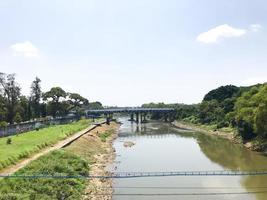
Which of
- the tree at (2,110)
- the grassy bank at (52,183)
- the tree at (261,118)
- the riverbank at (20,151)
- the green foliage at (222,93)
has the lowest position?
the grassy bank at (52,183)

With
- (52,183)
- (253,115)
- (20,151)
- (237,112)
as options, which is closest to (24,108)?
(237,112)

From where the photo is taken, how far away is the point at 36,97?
346 feet

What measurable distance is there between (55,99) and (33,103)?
7.92 metres

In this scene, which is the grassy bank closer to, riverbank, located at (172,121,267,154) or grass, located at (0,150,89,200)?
grass, located at (0,150,89,200)

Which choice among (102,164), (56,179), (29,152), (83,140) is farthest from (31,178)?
(83,140)

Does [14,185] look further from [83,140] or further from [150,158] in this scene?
[83,140]

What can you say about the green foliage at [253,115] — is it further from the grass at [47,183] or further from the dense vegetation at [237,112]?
the grass at [47,183]

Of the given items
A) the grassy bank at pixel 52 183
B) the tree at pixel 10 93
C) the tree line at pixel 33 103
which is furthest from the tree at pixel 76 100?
the grassy bank at pixel 52 183

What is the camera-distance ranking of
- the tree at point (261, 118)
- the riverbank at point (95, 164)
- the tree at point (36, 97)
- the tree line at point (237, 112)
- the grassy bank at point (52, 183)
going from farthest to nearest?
the tree at point (36, 97) → the tree line at point (237, 112) → the tree at point (261, 118) → the riverbank at point (95, 164) → the grassy bank at point (52, 183)

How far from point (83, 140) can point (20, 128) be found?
9401mm

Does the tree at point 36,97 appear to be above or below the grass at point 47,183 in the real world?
above

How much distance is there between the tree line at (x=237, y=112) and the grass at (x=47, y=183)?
24.6 meters

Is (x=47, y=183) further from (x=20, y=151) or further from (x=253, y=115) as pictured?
(x=253, y=115)

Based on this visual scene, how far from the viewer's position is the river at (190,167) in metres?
33.2
